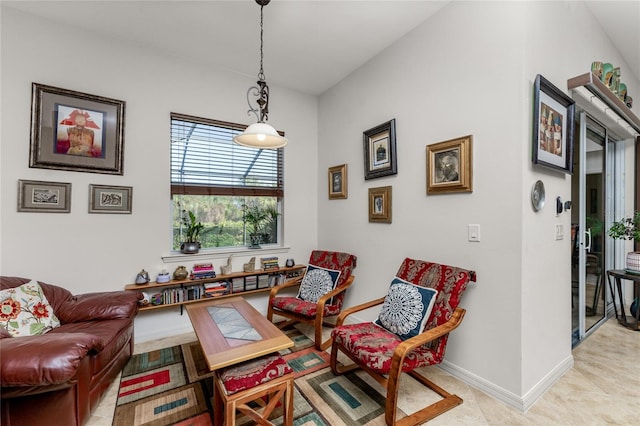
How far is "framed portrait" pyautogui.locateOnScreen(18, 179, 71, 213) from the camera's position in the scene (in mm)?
2314

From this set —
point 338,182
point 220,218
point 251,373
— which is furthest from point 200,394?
point 338,182

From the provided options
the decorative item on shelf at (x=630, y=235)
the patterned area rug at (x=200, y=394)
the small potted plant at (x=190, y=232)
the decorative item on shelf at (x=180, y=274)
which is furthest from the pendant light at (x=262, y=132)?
the decorative item on shelf at (x=630, y=235)

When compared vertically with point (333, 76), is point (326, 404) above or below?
below

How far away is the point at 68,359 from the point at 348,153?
2995mm

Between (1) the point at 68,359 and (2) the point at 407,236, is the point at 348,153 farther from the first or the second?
(1) the point at 68,359

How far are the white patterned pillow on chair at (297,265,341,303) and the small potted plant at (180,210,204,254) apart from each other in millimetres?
1297

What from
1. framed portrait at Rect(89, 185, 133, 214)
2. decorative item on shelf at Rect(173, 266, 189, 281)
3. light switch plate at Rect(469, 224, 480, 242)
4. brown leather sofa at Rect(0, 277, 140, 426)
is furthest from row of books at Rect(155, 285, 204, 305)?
light switch plate at Rect(469, 224, 480, 242)

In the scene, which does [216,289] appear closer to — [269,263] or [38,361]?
[269,263]

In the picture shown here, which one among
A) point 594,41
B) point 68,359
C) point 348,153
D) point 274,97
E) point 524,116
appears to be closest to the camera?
point 68,359

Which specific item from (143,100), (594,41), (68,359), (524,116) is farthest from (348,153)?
(68,359)

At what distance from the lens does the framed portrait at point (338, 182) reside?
342 centimetres

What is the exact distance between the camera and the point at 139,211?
282 centimetres

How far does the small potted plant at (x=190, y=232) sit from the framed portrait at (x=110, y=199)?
0.56m

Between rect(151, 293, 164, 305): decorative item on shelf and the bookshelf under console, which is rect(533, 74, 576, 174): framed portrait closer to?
the bookshelf under console
